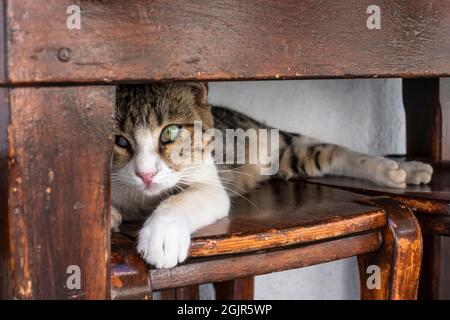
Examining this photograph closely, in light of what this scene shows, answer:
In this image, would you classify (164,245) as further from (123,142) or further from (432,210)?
(432,210)

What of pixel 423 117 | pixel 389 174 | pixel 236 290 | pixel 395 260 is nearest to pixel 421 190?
pixel 389 174

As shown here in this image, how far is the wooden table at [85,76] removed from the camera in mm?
569

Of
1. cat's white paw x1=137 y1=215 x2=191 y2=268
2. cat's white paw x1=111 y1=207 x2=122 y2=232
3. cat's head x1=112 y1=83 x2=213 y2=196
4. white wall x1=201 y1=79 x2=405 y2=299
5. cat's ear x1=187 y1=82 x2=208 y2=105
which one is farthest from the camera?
white wall x1=201 y1=79 x2=405 y2=299

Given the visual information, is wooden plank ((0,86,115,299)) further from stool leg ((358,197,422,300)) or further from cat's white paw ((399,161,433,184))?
cat's white paw ((399,161,433,184))

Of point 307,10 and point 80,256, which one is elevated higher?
point 307,10

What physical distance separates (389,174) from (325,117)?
18.9 inches

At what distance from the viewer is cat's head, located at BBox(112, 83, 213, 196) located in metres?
0.92

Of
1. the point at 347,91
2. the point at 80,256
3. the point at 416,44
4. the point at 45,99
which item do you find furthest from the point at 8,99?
the point at 347,91

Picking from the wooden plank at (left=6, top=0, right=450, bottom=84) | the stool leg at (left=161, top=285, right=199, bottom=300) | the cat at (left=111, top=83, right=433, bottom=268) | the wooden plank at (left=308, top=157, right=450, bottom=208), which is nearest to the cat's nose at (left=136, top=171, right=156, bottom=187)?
the cat at (left=111, top=83, right=433, bottom=268)

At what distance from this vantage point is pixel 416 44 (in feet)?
2.69

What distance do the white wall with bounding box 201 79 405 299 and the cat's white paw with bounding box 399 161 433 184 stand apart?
1.40 feet

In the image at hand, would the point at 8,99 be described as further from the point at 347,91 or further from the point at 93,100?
the point at 347,91
